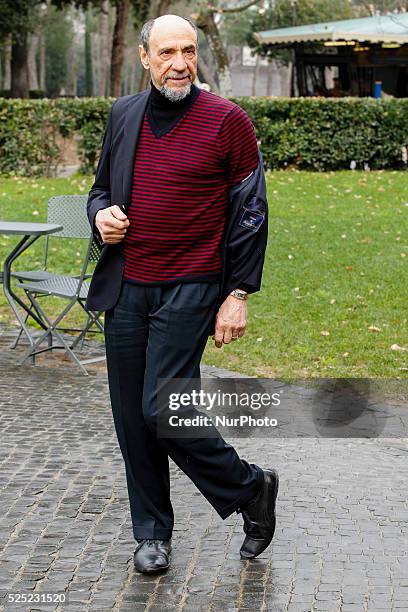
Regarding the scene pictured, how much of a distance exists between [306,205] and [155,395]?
13.0 metres

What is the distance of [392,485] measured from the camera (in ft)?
18.1

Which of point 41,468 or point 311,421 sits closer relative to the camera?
point 41,468

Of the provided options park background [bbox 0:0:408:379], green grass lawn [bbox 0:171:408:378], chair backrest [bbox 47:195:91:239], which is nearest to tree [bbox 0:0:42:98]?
park background [bbox 0:0:408:379]

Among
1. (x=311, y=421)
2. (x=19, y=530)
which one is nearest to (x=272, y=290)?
(x=311, y=421)

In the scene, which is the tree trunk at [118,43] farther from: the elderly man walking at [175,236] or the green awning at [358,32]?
the elderly man walking at [175,236]

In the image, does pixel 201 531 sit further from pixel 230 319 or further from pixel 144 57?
pixel 144 57

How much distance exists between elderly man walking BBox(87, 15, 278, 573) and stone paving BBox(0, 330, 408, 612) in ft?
1.23

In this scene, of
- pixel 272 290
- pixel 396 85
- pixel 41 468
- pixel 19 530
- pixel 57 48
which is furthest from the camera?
pixel 57 48

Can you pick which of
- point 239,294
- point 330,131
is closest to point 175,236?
point 239,294

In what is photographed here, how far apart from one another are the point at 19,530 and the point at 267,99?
17966 mm

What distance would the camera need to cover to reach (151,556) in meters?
4.30

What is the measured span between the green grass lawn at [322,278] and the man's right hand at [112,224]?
155 inches

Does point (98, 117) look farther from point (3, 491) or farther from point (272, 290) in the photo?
point (3, 491)

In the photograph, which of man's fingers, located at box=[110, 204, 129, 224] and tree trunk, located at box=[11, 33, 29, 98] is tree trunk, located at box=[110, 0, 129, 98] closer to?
tree trunk, located at box=[11, 33, 29, 98]
